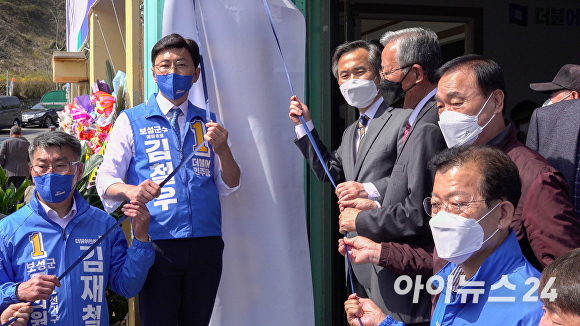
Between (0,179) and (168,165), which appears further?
(0,179)

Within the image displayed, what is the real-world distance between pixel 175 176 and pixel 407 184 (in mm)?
1083

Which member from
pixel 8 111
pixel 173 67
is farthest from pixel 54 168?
pixel 8 111

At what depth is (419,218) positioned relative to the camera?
8.03ft

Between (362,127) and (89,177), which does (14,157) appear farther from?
(362,127)

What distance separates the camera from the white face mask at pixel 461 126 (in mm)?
2238

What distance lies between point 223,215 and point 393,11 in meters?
4.14

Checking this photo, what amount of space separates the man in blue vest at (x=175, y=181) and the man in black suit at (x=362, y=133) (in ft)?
1.55

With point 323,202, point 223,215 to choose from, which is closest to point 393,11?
point 323,202

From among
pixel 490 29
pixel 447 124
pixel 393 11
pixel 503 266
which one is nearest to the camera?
pixel 503 266

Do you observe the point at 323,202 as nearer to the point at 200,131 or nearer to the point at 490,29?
the point at 200,131

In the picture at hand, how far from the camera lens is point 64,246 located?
104 inches

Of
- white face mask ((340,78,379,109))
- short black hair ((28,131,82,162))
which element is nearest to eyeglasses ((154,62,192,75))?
short black hair ((28,131,82,162))

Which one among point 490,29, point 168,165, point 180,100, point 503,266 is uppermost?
point 490,29

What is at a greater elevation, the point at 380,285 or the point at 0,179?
the point at 0,179
